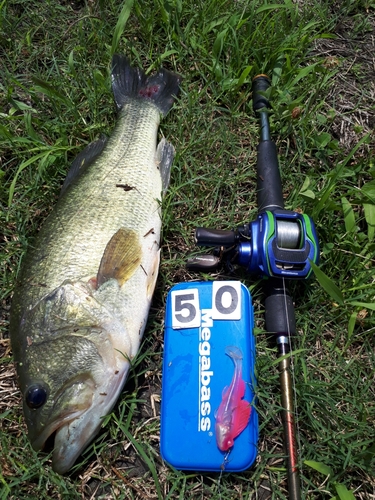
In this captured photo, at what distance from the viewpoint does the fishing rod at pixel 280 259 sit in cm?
238

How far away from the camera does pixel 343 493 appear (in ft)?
7.41

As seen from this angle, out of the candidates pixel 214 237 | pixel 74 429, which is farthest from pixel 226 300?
pixel 74 429

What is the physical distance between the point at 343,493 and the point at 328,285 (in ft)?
3.73

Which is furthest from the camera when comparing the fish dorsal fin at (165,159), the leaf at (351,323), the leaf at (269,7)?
the leaf at (269,7)

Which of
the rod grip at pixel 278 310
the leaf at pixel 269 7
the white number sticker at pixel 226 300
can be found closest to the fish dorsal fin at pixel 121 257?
the white number sticker at pixel 226 300

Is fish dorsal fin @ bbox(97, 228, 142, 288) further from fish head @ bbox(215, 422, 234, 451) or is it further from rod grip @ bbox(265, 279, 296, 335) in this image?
fish head @ bbox(215, 422, 234, 451)

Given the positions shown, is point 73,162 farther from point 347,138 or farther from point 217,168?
point 347,138

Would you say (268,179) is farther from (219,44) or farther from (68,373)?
(68,373)

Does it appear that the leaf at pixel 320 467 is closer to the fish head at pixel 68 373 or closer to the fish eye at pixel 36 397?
the fish head at pixel 68 373

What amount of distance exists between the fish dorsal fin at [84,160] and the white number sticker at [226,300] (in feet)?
4.09

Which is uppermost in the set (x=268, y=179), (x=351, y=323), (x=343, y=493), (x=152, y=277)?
(x=268, y=179)

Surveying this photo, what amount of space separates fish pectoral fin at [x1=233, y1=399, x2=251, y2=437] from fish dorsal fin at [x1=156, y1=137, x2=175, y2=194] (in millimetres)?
1515

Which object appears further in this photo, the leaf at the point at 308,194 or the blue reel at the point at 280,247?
the leaf at the point at 308,194

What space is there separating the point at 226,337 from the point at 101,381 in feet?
2.54
